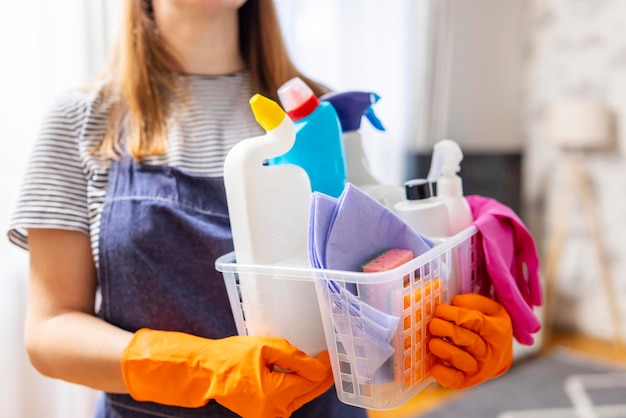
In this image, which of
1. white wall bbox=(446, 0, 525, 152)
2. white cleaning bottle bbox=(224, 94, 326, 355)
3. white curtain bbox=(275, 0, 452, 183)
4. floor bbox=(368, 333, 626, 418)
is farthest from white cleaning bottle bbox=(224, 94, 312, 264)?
white wall bbox=(446, 0, 525, 152)

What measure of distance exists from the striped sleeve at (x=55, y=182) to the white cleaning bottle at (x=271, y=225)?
283 mm

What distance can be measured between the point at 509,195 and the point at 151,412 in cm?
249

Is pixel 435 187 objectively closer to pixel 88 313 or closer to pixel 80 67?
pixel 88 313

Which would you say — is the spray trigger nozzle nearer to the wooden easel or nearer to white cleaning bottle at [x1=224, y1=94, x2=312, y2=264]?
white cleaning bottle at [x1=224, y1=94, x2=312, y2=264]

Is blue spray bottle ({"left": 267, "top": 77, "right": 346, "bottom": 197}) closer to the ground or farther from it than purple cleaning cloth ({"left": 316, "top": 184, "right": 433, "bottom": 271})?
farther from it

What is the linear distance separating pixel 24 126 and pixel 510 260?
923mm

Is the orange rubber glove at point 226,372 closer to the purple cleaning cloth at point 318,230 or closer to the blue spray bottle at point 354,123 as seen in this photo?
the purple cleaning cloth at point 318,230

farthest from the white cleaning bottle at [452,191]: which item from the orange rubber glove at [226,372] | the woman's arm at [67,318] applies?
the woman's arm at [67,318]

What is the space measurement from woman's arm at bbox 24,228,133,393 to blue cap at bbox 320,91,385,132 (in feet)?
1.21

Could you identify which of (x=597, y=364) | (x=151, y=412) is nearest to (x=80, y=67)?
(x=151, y=412)

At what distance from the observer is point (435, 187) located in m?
0.74

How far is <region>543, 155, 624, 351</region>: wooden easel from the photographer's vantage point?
292 centimetres

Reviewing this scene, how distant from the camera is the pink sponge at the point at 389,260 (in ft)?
1.94

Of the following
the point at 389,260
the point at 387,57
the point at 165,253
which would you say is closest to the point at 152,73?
the point at 165,253
